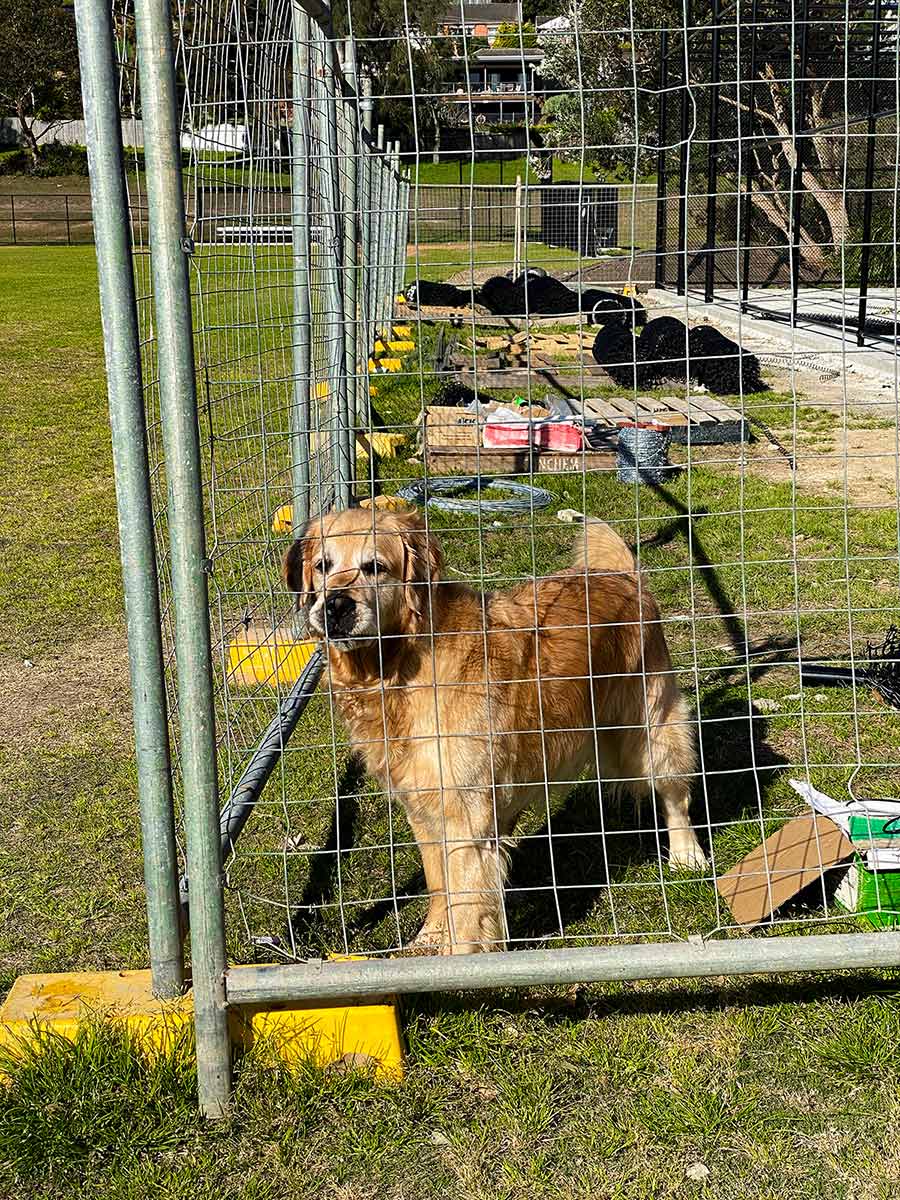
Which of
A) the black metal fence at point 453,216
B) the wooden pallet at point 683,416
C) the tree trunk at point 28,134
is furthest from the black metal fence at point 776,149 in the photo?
the tree trunk at point 28,134

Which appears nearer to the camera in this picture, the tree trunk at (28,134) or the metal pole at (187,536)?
the metal pole at (187,536)

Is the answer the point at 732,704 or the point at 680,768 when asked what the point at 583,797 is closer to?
the point at 680,768

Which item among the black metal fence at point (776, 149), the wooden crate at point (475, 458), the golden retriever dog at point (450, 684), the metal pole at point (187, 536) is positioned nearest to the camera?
the metal pole at point (187, 536)

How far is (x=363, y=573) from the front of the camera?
11.5 feet

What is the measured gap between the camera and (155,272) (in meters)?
2.55

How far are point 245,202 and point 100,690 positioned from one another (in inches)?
104

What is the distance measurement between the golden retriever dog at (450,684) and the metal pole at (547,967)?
1.64 ft

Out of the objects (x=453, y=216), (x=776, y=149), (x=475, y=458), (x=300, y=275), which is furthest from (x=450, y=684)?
(x=776, y=149)

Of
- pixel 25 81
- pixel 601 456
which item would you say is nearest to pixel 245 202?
pixel 601 456

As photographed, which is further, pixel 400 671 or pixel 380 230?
A: pixel 380 230

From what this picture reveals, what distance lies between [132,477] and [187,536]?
0.62 ft

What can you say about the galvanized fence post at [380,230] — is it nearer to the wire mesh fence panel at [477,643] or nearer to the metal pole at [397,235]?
the metal pole at [397,235]

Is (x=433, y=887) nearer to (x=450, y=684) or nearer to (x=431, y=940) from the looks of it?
(x=431, y=940)

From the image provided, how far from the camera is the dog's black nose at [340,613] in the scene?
3.38 m
